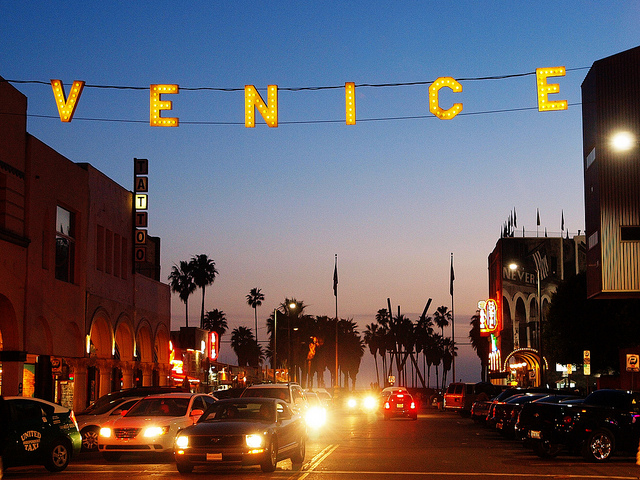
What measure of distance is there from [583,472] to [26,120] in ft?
82.1

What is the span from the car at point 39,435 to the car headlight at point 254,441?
13.8ft

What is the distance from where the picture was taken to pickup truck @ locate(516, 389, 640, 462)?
19.6m

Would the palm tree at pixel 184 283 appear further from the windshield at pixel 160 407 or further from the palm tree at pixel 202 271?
the windshield at pixel 160 407

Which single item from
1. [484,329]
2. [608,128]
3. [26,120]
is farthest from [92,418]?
[484,329]

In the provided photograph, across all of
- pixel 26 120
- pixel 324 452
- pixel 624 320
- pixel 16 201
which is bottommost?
pixel 324 452

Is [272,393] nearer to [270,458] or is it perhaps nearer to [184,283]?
[270,458]

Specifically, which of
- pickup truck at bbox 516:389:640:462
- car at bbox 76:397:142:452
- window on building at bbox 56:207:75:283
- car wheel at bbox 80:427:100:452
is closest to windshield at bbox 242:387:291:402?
car at bbox 76:397:142:452

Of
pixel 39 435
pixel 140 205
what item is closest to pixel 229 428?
pixel 39 435

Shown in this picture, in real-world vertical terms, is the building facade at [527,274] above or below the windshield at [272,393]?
above

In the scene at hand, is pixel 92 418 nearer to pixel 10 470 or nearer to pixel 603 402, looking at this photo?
pixel 10 470

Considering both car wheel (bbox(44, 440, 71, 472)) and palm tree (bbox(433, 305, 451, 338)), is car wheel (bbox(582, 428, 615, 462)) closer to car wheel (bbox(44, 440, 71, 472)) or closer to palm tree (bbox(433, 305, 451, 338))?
car wheel (bbox(44, 440, 71, 472))

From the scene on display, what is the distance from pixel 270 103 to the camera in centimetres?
2178

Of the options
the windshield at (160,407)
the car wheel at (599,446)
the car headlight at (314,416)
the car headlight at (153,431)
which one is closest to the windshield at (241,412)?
the car headlight at (153,431)

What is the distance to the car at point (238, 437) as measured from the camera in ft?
51.1
